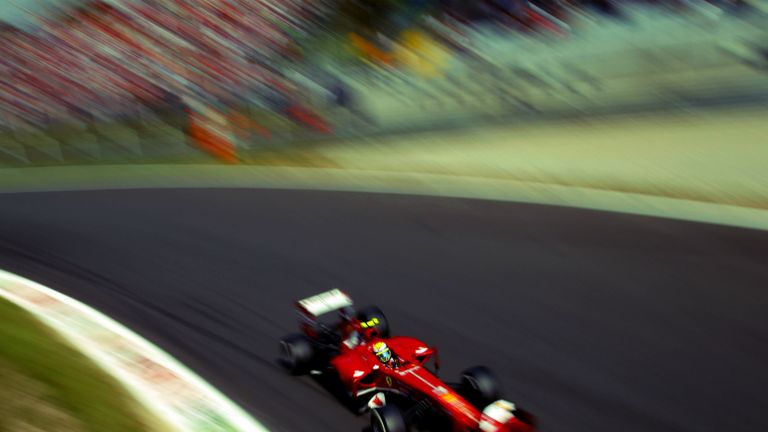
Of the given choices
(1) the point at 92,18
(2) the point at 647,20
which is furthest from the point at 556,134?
(1) the point at 92,18

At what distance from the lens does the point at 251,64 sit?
596 inches

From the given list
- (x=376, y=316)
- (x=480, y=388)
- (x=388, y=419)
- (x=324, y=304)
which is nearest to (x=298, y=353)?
(x=324, y=304)

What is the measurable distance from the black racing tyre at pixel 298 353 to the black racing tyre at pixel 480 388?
1327mm

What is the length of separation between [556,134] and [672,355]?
18.4 ft

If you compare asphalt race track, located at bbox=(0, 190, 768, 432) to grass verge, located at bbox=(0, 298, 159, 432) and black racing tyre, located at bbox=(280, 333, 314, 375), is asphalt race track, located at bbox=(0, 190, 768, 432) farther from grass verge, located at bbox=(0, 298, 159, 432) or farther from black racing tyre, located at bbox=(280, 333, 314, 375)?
grass verge, located at bbox=(0, 298, 159, 432)

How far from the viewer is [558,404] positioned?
600 centimetres

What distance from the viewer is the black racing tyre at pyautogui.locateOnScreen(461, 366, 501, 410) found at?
18.6 feet

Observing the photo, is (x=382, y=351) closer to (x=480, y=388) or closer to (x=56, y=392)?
(x=480, y=388)

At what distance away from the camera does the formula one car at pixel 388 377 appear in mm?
5234

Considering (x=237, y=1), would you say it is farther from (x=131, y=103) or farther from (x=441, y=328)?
(x=441, y=328)

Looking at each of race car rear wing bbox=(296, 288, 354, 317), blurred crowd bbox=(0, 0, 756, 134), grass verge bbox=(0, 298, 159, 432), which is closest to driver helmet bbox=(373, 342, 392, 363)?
race car rear wing bbox=(296, 288, 354, 317)

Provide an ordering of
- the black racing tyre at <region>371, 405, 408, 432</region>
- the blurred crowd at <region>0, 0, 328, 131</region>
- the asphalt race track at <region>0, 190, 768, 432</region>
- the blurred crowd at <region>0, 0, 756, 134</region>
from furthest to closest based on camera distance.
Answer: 1. the blurred crowd at <region>0, 0, 328, 131</region>
2. the blurred crowd at <region>0, 0, 756, 134</region>
3. the asphalt race track at <region>0, 190, 768, 432</region>
4. the black racing tyre at <region>371, 405, 408, 432</region>

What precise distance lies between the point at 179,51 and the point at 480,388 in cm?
1157

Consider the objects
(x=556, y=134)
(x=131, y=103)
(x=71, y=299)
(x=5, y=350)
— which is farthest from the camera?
(x=131, y=103)
